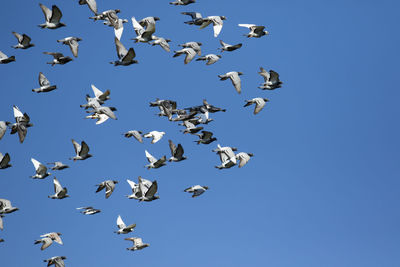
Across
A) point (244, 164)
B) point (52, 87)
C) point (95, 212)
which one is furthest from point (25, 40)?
point (244, 164)

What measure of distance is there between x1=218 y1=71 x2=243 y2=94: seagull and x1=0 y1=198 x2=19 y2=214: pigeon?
18.8 m

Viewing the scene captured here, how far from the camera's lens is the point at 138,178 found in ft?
229

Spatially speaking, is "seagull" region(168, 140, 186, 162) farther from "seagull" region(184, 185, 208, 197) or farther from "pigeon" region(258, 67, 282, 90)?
"pigeon" region(258, 67, 282, 90)

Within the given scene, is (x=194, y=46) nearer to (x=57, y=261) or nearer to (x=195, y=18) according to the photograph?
(x=195, y=18)

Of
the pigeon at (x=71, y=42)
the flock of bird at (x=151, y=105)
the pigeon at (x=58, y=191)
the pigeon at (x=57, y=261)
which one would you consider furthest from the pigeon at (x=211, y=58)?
the pigeon at (x=57, y=261)

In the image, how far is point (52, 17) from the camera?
68.1 meters

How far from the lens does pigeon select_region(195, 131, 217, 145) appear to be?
71500 millimetres

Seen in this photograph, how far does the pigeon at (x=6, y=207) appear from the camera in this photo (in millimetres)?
70875

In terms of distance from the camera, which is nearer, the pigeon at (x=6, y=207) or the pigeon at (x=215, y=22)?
the pigeon at (x=215, y=22)

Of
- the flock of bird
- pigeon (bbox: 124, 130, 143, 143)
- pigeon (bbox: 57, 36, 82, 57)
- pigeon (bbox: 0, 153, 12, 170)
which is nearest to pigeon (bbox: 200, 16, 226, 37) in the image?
the flock of bird

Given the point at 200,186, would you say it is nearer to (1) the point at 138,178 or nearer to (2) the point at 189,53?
(1) the point at 138,178

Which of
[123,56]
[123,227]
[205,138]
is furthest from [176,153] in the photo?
[123,227]

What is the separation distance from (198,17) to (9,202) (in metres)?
20.3

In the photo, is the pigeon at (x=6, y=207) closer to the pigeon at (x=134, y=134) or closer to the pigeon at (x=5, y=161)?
the pigeon at (x=5, y=161)
